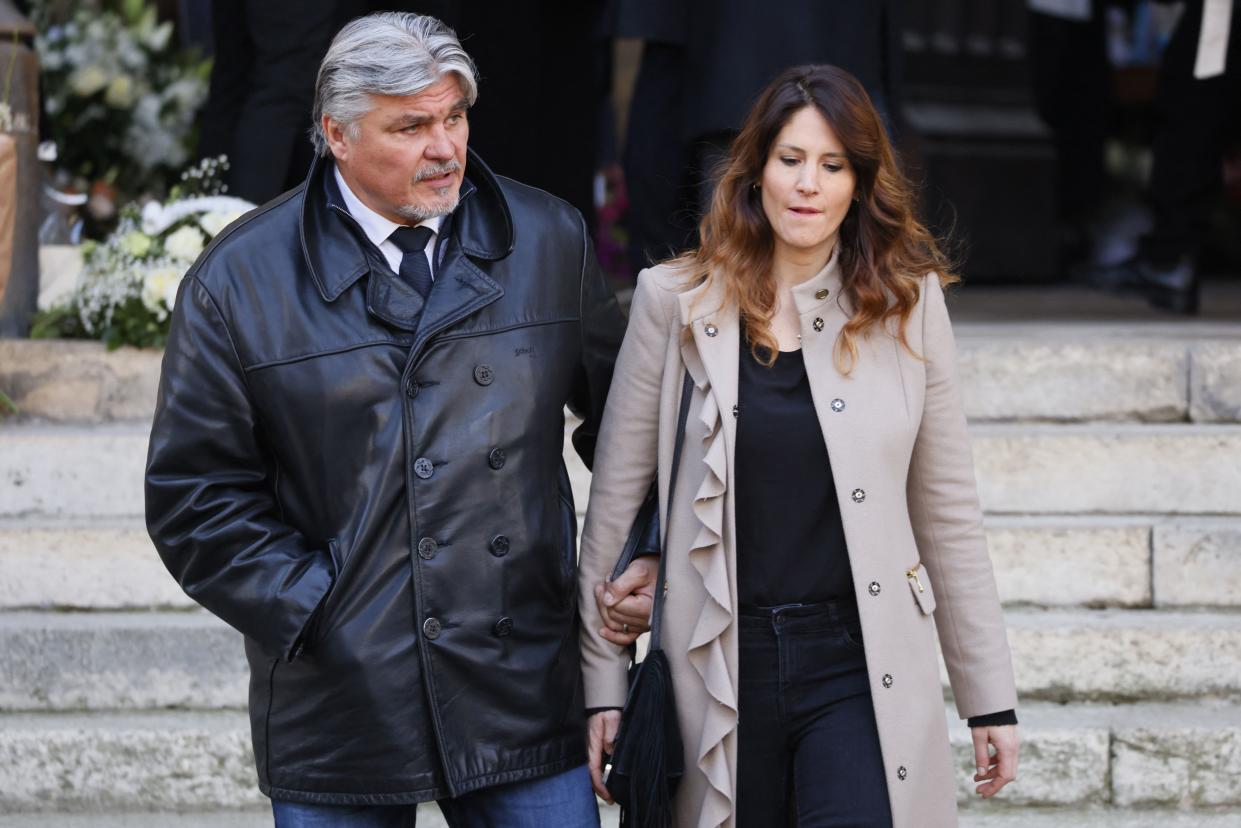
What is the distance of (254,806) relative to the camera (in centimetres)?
403

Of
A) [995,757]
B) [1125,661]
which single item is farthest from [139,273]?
[995,757]

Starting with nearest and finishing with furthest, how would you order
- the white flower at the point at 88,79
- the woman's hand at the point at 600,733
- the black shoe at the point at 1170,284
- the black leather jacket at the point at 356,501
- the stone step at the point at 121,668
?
the black leather jacket at the point at 356,501
the woman's hand at the point at 600,733
the stone step at the point at 121,668
the black shoe at the point at 1170,284
the white flower at the point at 88,79

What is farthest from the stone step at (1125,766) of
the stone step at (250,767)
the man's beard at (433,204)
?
the man's beard at (433,204)

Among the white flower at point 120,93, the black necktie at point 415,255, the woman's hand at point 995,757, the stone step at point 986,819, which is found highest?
the black necktie at point 415,255

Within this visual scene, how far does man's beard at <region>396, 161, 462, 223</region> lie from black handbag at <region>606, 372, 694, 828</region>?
53 cm

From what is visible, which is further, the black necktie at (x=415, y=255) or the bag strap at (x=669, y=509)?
the bag strap at (x=669, y=509)

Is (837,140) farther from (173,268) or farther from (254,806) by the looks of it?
(173,268)

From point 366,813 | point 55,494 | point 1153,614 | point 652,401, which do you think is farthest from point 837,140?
point 55,494

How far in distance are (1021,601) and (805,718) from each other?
1851 millimetres

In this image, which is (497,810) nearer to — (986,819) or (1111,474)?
(986,819)

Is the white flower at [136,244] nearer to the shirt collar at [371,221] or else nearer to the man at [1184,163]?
the shirt collar at [371,221]

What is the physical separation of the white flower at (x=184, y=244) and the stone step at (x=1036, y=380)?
13.3 inches

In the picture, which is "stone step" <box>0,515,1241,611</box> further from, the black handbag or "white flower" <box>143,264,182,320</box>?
the black handbag

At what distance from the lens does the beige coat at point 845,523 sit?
2750mm
